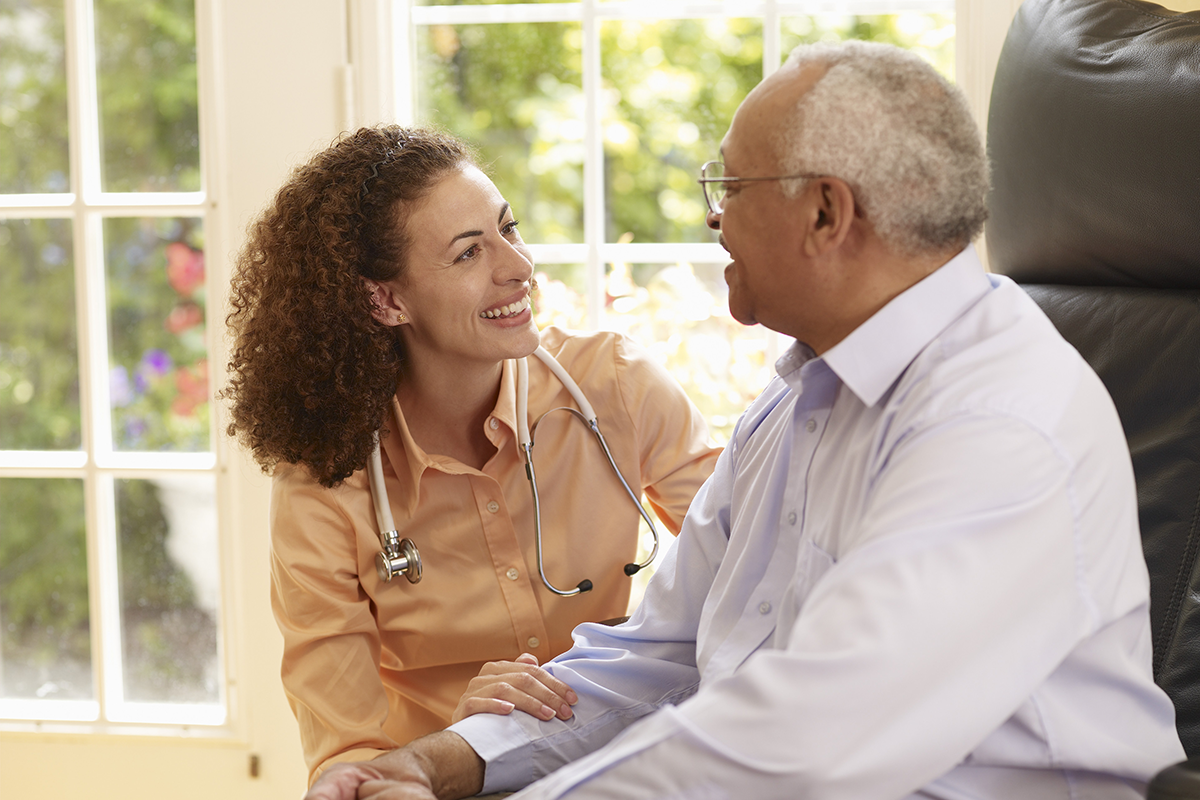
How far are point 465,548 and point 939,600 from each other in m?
0.89

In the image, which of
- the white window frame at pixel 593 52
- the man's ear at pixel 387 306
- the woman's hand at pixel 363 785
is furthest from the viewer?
the white window frame at pixel 593 52

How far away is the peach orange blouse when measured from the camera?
4.68ft

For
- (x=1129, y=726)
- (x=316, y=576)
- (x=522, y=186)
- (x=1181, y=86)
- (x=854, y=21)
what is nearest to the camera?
(x=1129, y=726)

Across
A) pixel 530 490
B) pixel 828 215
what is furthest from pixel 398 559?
pixel 828 215

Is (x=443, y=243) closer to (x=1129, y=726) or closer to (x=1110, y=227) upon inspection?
(x=1110, y=227)

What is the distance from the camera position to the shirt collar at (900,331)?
935 millimetres

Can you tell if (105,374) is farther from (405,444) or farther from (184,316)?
(405,444)

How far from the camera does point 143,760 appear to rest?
210cm

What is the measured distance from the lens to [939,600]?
760 millimetres

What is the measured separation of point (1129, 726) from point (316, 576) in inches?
39.7

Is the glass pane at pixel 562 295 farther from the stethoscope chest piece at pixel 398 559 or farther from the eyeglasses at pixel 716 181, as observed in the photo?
the eyeglasses at pixel 716 181

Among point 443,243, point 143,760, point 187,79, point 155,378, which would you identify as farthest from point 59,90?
point 143,760

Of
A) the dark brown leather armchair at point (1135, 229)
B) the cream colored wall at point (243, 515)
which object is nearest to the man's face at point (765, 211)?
the dark brown leather armchair at point (1135, 229)

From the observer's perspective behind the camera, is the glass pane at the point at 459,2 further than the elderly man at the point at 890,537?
Yes
